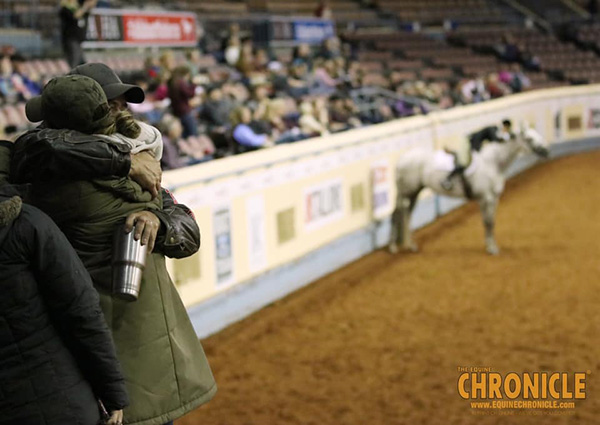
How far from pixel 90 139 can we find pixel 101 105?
0.12 metres

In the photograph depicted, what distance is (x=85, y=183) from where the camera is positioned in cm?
268

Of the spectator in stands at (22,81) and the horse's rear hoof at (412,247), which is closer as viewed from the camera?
the horse's rear hoof at (412,247)

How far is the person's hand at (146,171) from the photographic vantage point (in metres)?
2.78

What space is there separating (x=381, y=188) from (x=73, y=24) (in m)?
4.78

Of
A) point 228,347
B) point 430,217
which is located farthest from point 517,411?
point 430,217

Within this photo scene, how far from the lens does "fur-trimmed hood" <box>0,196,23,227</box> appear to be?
2355mm

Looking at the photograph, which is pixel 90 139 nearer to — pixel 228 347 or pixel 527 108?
pixel 228 347

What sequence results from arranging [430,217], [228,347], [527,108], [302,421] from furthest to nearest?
[527,108] → [430,217] → [228,347] → [302,421]

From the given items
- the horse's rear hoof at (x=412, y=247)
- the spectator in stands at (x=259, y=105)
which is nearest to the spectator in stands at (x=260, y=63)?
the spectator in stands at (x=259, y=105)

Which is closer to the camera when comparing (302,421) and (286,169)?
(302,421)

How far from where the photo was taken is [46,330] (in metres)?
2.51

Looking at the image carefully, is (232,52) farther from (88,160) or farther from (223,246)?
(88,160)

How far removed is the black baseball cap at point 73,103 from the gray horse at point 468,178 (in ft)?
26.3

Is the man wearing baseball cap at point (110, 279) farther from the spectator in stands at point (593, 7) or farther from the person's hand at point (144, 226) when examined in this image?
the spectator in stands at point (593, 7)
